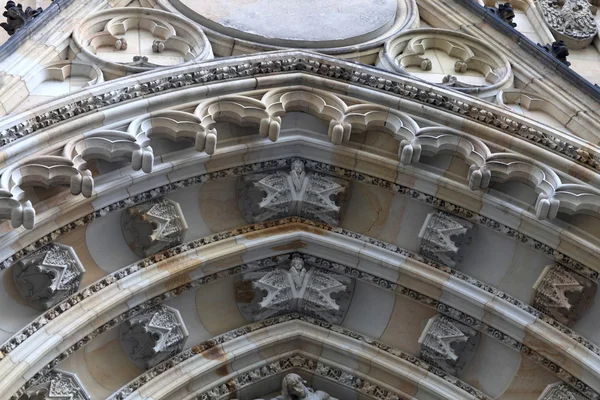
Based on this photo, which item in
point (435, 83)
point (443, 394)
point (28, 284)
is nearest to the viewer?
point (28, 284)

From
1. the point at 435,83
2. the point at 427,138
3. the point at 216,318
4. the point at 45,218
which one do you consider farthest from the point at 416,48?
the point at 45,218

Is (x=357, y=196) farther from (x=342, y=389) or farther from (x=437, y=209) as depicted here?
(x=342, y=389)

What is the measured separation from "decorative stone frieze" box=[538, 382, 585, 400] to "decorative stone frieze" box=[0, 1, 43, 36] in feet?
16.8

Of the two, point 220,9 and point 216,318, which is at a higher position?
point 220,9

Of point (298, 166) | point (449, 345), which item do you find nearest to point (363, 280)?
point (449, 345)

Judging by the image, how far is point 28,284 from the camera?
29.5 feet

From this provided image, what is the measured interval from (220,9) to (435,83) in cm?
213

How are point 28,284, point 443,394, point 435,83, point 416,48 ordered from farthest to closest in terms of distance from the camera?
point 416,48, point 435,83, point 443,394, point 28,284

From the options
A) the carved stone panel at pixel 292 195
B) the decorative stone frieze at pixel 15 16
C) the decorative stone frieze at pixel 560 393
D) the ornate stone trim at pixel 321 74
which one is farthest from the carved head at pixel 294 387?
the decorative stone frieze at pixel 15 16

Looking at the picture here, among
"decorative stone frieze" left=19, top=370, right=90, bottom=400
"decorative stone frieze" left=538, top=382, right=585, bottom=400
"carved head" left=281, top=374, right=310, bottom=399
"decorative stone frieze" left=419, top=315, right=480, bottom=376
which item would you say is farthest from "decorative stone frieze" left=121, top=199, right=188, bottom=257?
"decorative stone frieze" left=538, top=382, right=585, bottom=400

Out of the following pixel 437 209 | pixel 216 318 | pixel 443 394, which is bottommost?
pixel 443 394

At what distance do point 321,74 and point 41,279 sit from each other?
9.66 ft

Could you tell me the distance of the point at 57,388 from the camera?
895cm

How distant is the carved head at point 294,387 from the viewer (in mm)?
9656
